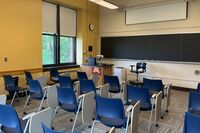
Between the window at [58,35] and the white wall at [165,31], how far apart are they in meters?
1.71

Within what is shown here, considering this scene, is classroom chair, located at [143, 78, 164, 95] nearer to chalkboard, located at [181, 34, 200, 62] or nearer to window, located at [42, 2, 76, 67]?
chalkboard, located at [181, 34, 200, 62]

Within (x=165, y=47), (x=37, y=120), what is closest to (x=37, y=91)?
(x=37, y=120)

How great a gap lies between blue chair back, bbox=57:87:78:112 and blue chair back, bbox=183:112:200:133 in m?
1.75

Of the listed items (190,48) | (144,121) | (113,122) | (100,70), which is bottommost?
(144,121)

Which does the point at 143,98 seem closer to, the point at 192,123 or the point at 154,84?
the point at 154,84

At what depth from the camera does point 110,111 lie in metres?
2.54

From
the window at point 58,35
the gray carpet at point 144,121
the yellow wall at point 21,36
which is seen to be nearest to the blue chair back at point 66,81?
the gray carpet at point 144,121

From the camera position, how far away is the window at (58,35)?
22.5 ft

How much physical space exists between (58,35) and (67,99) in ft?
15.3

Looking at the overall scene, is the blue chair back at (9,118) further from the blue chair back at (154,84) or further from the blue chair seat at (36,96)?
the blue chair back at (154,84)

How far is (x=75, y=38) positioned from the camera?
824 cm

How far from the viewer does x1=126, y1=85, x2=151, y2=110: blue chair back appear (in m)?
3.23

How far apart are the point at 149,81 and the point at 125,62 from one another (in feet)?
12.9

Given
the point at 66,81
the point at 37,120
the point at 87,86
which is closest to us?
the point at 37,120
